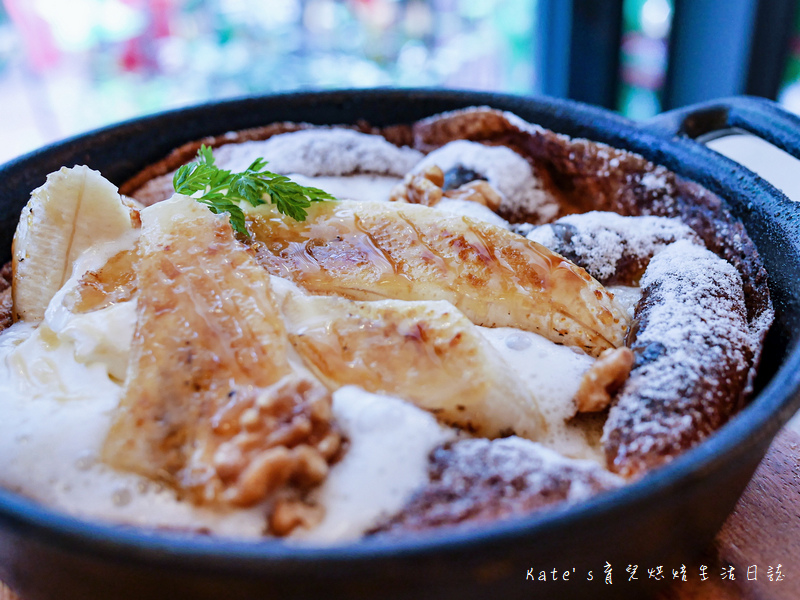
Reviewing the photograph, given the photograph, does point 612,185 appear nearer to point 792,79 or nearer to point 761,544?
point 761,544

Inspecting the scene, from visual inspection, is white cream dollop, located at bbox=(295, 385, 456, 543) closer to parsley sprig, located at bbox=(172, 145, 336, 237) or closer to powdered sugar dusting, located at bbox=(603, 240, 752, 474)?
powdered sugar dusting, located at bbox=(603, 240, 752, 474)

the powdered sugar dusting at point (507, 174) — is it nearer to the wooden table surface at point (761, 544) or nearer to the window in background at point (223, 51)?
the wooden table surface at point (761, 544)

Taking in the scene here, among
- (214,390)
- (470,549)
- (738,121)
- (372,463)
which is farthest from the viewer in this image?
(738,121)

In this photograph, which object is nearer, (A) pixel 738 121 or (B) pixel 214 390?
(B) pixel 214 390

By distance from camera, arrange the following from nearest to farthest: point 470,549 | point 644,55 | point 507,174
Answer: point 470,549
point 507,174
point 644,55

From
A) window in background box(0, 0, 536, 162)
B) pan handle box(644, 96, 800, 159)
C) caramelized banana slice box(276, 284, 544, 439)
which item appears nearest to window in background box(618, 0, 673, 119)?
window in background box(0, 0, 536, 162)

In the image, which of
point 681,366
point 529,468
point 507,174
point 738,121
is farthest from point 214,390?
point 738,121

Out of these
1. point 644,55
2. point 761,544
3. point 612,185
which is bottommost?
point 761,544
